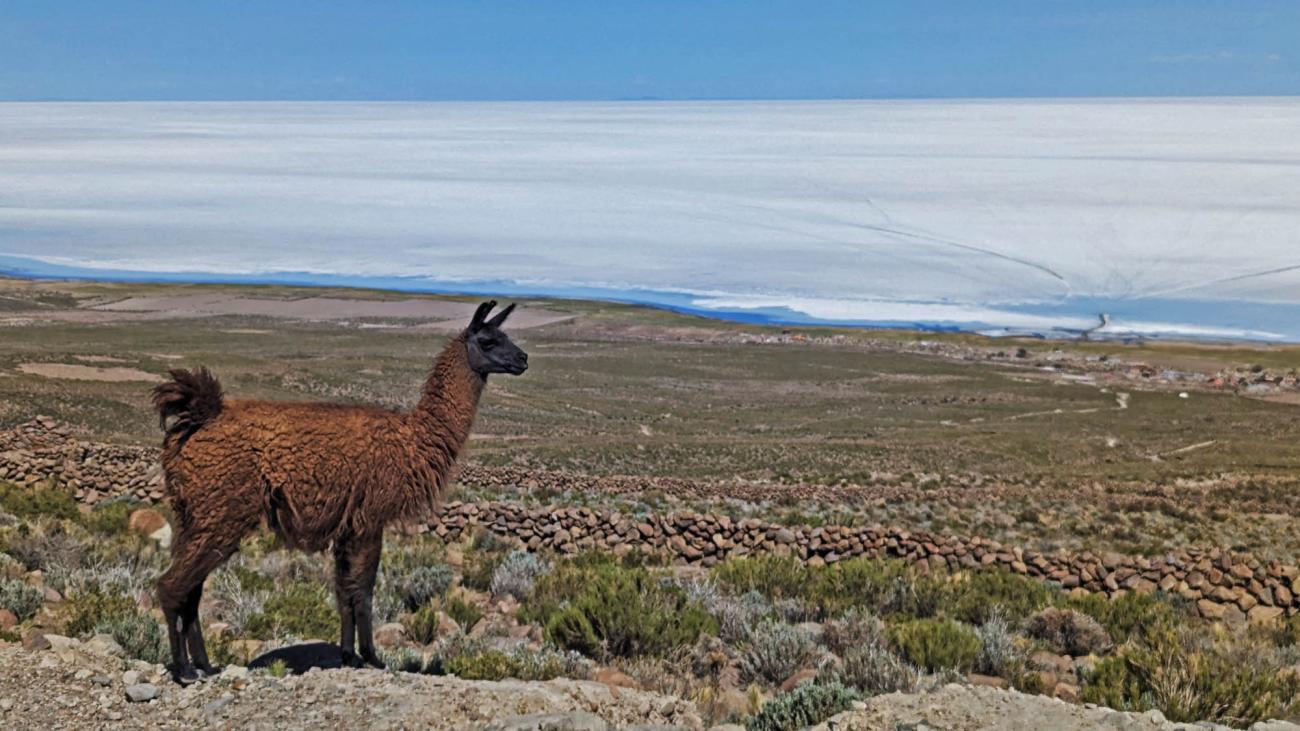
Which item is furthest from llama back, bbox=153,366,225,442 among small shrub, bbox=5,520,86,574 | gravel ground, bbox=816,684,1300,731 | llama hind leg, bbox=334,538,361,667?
gravel ground, bbox=816,684,1300,731

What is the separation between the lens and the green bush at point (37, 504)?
1213cm

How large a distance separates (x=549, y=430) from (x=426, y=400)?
28.4 metres

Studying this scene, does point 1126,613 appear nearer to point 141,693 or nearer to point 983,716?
point 983,716

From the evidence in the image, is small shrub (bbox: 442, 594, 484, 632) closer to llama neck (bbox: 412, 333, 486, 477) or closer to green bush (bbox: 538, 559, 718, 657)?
green bush (bbox: 538, 559, 718, 657)

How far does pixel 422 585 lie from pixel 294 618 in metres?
1.65

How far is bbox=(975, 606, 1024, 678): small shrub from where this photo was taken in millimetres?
7668

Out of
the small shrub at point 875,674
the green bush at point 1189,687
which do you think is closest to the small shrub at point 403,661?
the small shrub at point 875,674

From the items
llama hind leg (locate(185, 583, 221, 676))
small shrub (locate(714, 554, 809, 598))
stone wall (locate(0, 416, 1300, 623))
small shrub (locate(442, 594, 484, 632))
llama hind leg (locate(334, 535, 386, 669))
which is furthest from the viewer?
stone wall (locate(0, 416, 1300, 623))

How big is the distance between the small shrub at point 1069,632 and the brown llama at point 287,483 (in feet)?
16.6

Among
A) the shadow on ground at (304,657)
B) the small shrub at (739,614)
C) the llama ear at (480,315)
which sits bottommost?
the small shrub at (739,614)

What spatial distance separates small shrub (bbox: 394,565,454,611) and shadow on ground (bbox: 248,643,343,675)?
2048 millimetres

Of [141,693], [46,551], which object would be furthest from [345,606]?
[46,551]

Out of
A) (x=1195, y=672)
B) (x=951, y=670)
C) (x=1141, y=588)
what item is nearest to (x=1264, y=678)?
(x=1195, y=672)

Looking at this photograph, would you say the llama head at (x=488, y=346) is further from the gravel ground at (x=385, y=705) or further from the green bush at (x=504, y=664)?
the gravel ground at (x=385, y=705)
